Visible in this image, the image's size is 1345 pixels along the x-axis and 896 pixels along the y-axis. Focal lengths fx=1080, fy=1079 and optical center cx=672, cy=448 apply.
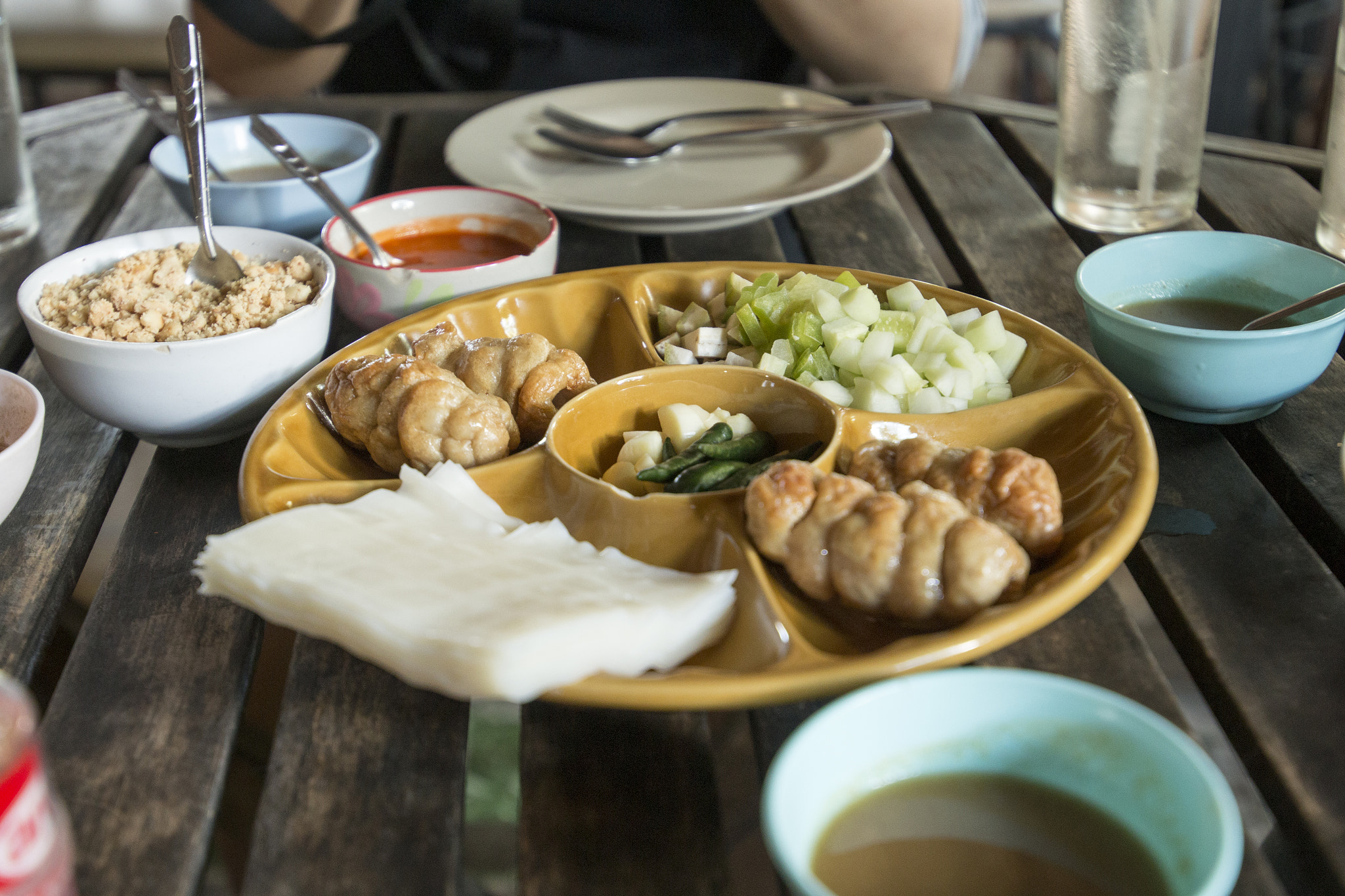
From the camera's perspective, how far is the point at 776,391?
1469mm

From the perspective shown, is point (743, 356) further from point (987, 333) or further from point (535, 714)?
point (535, 714)

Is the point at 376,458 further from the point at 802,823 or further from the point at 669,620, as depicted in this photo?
the point at 802,823

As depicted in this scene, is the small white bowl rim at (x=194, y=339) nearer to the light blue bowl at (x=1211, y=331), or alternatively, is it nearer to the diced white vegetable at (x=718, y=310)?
the diced white vegetable at (x=718, y=310)

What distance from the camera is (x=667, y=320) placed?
1.76m

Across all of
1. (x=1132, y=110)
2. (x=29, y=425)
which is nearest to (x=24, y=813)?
(x=29, y=425)

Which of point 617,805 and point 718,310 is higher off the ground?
point 718,310

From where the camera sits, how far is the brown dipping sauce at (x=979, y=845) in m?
0.87

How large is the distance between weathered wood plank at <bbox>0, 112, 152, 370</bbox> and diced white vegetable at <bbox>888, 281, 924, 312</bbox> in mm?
1521

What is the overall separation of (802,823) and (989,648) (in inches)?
10.9

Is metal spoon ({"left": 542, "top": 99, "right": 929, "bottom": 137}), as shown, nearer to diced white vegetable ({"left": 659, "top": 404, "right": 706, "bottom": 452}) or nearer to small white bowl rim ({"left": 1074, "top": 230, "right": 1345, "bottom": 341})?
small white bowl rim ({"left": 1074, "top": 230, "right": 1345, "bottom": 341})

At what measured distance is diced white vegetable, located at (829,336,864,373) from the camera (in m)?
1.54

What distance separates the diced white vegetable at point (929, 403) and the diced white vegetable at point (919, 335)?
98mm

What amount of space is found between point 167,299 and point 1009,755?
1.31 meters

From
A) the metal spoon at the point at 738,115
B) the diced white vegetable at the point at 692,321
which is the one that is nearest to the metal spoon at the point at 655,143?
the metal spoon at the point at 738,115
